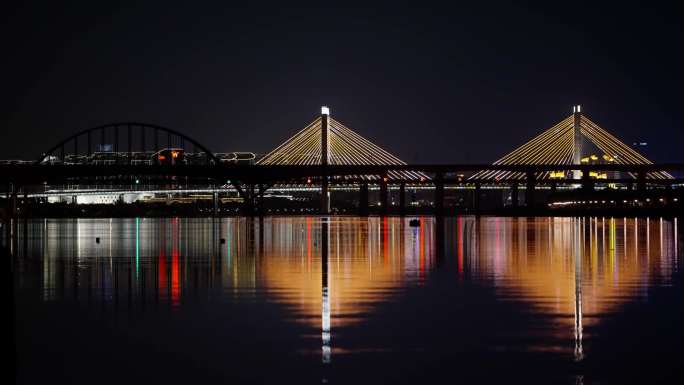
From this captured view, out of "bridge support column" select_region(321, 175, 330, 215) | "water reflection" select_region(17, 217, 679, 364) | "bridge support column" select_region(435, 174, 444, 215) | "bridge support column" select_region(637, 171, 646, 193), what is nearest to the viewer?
"water reflection" select_region(17, 217, 679, 364)

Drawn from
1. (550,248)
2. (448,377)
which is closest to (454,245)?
(550,248)

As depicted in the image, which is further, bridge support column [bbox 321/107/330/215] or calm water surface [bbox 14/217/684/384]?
bridge support column [bbox 321/107/330/215]

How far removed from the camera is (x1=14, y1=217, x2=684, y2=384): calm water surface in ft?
52.4

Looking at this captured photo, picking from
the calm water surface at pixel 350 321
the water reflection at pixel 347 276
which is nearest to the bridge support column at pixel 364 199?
the water reflection at pixel 347 276

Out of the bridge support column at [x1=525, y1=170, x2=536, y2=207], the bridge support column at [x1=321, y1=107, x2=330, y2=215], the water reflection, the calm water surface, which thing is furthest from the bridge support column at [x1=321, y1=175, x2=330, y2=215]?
the calm water surface

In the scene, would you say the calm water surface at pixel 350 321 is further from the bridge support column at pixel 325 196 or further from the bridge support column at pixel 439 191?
the bridge support column at pixel 325 196

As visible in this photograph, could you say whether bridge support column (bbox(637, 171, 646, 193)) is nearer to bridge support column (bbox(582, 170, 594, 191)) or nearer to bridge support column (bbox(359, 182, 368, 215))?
bridge support column (bbox(582, 170, 594, 191))

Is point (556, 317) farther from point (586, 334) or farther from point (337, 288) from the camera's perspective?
point (337, 288)

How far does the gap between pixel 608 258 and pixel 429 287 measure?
44.9ft

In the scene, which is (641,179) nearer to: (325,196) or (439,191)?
(439,191)

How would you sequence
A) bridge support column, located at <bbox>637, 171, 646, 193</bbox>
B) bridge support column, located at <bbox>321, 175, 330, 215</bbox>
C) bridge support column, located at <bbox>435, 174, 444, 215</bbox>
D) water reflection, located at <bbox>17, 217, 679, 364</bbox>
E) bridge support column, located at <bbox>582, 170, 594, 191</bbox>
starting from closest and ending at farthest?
water reflection, located at <bbox>17, 217, 679, 364</bbox> → bridge support column, located at <bbox>435, 174, 444, 215</bbox> → bridge support column, located at <bbox>582, 170, 594, 191</bbox> → bridge support column, located at <bbox>321, 175, 330, 215</bbox> → bridge support column, located at <bbox>637, 171, 646, 193</bbox>

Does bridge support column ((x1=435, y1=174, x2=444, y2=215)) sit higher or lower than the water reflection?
higher

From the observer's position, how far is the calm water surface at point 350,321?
52.4ft

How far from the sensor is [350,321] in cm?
2086
